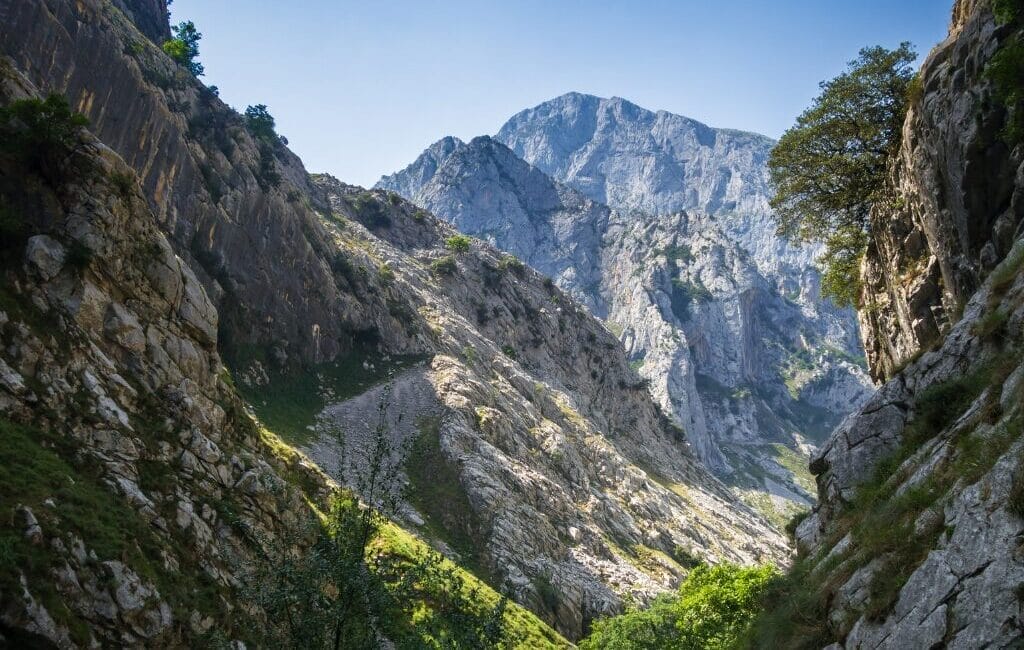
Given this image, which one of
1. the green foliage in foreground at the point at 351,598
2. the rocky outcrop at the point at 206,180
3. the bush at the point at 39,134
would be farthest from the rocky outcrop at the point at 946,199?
the rocky outcrop at the point at 206,180

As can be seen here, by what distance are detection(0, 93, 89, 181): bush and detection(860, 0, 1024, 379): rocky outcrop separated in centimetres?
3291

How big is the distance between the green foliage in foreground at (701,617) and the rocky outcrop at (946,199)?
10002 millimetres

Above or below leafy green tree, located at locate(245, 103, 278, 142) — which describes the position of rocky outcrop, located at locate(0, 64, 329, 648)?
below

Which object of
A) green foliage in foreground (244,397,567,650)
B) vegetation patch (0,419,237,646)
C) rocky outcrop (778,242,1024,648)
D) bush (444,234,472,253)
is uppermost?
bush (444,234,472,253)

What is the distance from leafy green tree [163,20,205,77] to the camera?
259 feet

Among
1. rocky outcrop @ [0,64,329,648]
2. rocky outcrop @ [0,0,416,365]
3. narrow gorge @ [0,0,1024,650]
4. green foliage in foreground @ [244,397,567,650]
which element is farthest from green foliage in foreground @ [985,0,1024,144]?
rocky outcrop @ [0,0,416,365]

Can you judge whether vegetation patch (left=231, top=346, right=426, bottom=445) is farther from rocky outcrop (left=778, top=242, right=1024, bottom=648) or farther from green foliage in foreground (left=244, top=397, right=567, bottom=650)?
rocky outcrop (left=778, top=242, right=1024, bottom=648)

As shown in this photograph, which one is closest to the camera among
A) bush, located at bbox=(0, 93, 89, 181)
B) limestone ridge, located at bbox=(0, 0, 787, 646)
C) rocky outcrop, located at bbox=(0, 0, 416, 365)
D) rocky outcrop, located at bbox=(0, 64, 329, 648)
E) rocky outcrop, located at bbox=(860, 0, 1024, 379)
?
rocky outcrop, located at bbox=(0, 64, 329, 648)

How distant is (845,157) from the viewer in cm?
3162

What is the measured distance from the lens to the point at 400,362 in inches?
2680

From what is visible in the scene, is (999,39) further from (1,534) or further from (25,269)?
(25,269)

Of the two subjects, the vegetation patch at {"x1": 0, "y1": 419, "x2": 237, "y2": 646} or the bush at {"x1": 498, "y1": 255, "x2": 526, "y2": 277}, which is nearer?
the vegetation patch at {"x1": 0, "y1": 419, "x2": 237, "y2": 646}

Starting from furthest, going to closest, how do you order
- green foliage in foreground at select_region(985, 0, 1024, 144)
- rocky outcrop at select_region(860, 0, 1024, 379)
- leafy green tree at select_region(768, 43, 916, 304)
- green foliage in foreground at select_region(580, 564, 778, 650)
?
leafy green tree at select_region(768, 43, 916, 304) < green foliage in foreground at select_region(580, 564, 778, 650) < rocky outcrop at select_region(860, 0, 1024, 379) < green foliage in foreground at select_region(985, 0, 1024, 144)

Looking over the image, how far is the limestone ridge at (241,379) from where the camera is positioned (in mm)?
18500
